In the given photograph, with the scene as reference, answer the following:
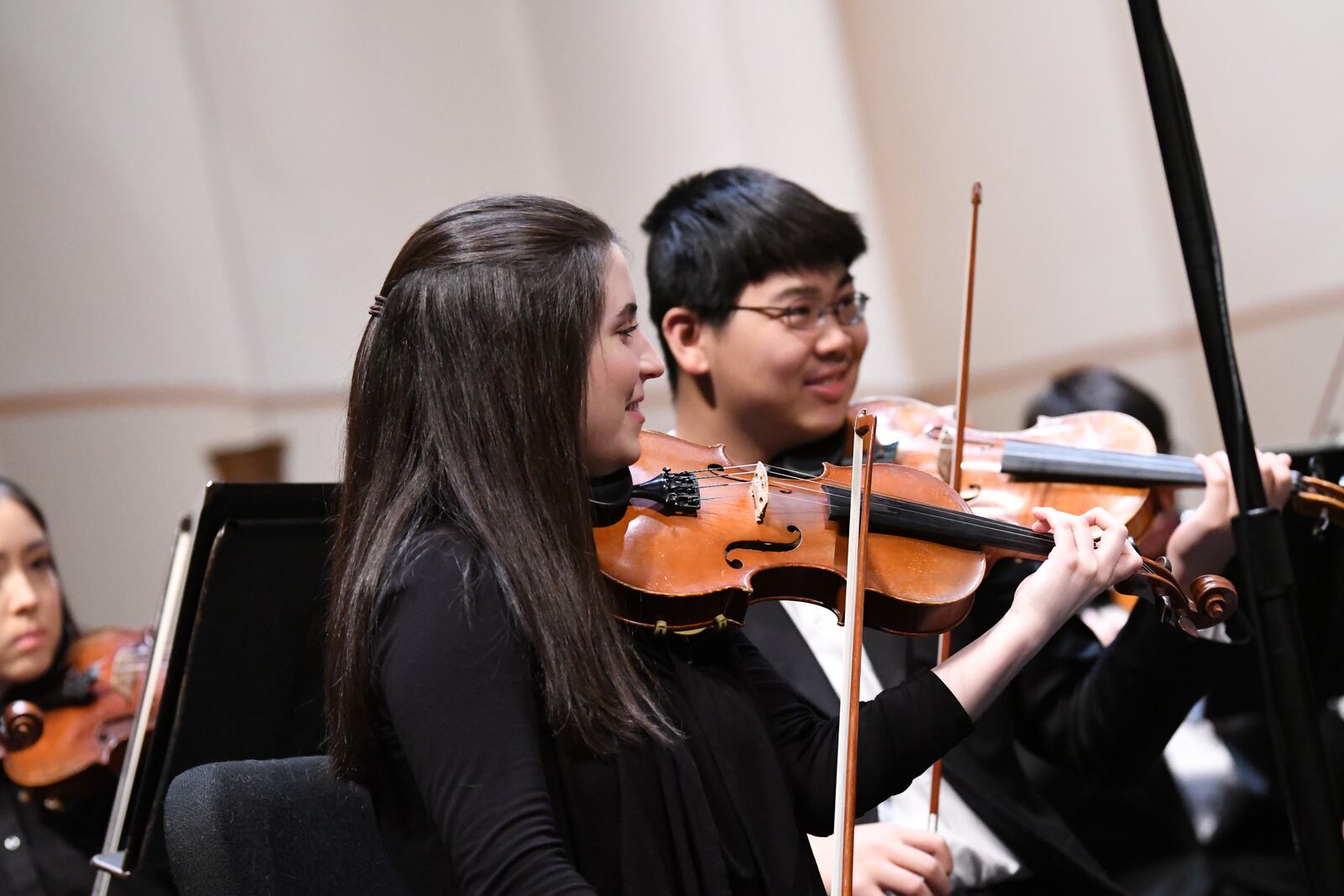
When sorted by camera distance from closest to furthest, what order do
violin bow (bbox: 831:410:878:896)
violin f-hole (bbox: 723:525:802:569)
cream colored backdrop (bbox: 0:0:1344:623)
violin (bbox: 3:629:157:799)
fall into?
violin bow (bbox: 831:410:878:896) < violin f-hole (bbox: 723:525:802:569) < violin (bbox: 3:629:157:799) < cream colored backdrop (bbox: 0:0:1344:623)

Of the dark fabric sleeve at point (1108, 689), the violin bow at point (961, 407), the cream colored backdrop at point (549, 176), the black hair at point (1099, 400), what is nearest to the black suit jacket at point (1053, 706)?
the dark fabric sleeve at point (1108, 689)

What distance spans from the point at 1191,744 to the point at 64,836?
156 centimetres

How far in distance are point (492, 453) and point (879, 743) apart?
0.39 meters

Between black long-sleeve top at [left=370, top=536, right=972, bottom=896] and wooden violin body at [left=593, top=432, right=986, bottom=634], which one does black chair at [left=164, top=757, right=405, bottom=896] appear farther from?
wooden violin body at [left=593, top=432, right=986, bottom=634]

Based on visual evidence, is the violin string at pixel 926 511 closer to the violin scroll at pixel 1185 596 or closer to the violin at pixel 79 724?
the violin scroll at pixel 1185 596

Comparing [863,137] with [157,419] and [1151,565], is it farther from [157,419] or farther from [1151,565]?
[1151,565]

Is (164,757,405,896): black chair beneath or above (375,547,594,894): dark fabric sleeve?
beneath

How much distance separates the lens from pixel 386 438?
1081 mm

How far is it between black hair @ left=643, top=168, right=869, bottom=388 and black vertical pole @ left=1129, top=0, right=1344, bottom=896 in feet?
2.83

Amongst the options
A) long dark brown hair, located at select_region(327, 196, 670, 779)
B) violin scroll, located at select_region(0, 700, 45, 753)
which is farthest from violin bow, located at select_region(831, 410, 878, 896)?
violin scroll, located at select_region(0, 700, 45, 753)

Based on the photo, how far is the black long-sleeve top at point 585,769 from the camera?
3.05 ft

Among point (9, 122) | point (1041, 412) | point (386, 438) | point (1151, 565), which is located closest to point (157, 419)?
point (9, 122)

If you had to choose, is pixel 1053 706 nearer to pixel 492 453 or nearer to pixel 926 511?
pixel 926 511

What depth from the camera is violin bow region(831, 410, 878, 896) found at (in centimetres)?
91
